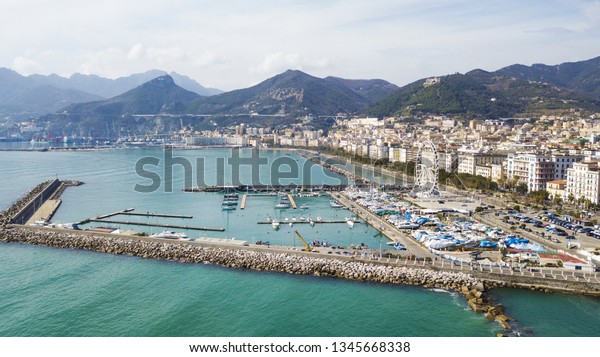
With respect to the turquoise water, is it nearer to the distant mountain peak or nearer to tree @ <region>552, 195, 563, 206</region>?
tree @ <region>552, 195, 563, 206</region>

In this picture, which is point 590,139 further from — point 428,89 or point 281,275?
point 428,89

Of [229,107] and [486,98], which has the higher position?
[229,107]

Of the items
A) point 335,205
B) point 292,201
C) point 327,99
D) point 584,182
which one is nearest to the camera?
point 584,182

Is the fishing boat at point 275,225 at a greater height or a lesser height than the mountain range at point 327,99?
lesser

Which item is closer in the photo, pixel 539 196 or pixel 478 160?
pixel 539 196

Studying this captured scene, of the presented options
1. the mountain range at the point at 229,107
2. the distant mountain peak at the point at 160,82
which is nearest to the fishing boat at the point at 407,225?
the mountain range at the point at 229,107

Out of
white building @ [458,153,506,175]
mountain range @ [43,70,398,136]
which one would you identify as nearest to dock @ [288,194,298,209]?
white building @ [458,153,506,175]

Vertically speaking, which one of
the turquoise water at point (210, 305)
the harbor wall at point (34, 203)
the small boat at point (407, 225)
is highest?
the harbor wall at point (34, 203)

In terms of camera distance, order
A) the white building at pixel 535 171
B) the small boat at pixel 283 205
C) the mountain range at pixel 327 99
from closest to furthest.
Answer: the small boat at pixel 283 205, the white building at pixel 535 171, the mountain range at pixel 327 99

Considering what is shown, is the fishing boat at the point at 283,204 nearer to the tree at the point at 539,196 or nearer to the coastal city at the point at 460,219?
the coastal city at the point at 460,219

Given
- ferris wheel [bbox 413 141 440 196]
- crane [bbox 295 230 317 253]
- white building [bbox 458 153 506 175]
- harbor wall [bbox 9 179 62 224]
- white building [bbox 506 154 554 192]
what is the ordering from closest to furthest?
crane [bbox 295 230 317 253] < harbor wall [bbox 9 179 62 224] < white building [bbox 506 154 554 192] < ferris wheel [bbox 413 141 440 196] < white building [bbox 458 153 506 175]

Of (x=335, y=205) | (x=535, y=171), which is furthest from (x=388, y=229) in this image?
(x=535, y=171)

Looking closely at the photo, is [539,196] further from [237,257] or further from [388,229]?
[237,257]
